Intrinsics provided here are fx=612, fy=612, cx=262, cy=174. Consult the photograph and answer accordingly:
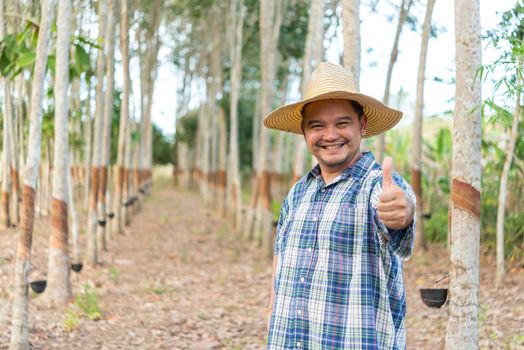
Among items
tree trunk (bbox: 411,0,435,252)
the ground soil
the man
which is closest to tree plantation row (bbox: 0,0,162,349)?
the ground soil

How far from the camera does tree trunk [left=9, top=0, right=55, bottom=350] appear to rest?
491cm

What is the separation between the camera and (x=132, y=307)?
7543mm

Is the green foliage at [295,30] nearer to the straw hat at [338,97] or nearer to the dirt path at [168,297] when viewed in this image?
the dirt path at [168,297]

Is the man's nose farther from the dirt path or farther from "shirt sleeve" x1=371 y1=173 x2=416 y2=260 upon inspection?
the dirt path

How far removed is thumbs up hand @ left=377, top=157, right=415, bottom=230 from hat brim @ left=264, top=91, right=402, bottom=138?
0.52 meters

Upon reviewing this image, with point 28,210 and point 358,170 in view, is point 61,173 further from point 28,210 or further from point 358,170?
point 358,170

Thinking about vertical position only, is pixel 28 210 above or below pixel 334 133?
below

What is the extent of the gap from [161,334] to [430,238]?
6.19 meters

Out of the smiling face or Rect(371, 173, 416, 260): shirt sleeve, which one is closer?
Rect(371, 173, 416, 260): shirt sleeve

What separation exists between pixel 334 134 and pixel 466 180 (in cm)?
228

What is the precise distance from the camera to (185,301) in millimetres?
8109

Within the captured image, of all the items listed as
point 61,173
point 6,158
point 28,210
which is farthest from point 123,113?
point 28,210

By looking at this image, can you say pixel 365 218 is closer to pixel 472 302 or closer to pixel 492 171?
pixel 472 302

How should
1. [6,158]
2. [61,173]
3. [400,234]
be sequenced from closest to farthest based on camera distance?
[400,234], [61,173], [6,158]
